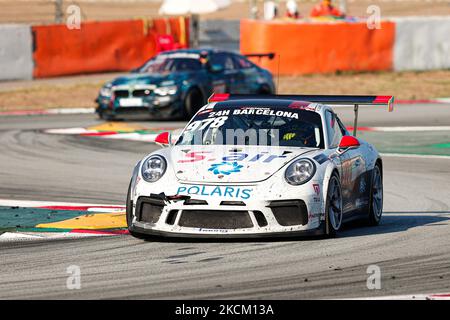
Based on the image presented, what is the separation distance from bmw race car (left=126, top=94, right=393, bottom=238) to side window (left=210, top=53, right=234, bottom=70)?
12.3m

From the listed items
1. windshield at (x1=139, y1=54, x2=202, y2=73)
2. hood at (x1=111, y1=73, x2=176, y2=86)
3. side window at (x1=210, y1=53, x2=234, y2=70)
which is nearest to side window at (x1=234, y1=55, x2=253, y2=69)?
side window at (x1=210, y1=53, x2=234, y2=70)

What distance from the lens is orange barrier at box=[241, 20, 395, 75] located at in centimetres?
2898

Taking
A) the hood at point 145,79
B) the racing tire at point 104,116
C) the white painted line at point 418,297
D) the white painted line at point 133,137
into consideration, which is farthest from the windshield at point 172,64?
the white painted line at point 418,297

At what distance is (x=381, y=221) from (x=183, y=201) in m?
2.56

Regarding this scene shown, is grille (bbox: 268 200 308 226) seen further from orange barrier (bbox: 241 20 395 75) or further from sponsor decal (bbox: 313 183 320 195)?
orange barrier (bbox: 241 20 395 75)

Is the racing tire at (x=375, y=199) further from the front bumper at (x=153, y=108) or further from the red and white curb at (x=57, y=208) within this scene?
the front bumper at (x=153, y=108)

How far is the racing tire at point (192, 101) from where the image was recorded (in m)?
22.0

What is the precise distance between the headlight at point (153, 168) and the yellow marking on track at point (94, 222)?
0.92 meters

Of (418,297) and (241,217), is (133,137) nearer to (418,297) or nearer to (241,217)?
(241,217)

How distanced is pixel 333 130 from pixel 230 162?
4.71 ft

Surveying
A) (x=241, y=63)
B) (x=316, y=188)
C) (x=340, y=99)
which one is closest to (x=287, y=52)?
(x=241, y=63)
